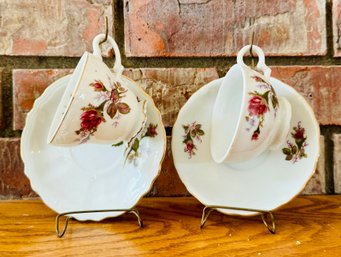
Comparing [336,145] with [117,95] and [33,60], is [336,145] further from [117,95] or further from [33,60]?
[33,60]

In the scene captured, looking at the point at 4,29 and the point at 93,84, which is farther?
the point at 4,29

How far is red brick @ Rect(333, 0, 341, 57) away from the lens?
0.68 m

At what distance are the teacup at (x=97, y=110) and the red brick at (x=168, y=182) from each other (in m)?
0.14

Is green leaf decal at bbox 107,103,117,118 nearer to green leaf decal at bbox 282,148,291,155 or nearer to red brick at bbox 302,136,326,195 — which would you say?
green leaf decal at bbox 282,148,291,155

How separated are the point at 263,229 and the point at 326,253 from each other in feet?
0.32

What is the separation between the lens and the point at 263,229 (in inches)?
20.2

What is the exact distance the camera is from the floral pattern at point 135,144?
584 millimetres

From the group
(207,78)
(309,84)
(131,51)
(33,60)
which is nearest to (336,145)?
(309,84)

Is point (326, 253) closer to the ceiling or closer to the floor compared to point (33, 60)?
closer to the floor

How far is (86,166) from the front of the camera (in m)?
0.61

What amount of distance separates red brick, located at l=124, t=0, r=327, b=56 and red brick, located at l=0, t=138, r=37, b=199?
0.77 ft

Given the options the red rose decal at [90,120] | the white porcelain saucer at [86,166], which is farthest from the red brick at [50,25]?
the red rose decal at [90,120]

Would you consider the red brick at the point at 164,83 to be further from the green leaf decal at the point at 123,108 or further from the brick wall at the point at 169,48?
the green leaf decal at the point at 123,108

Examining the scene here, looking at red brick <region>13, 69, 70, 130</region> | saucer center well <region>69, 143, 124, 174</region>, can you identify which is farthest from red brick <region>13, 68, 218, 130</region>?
saucer center well <region>69, 143, 124, 174</region>
